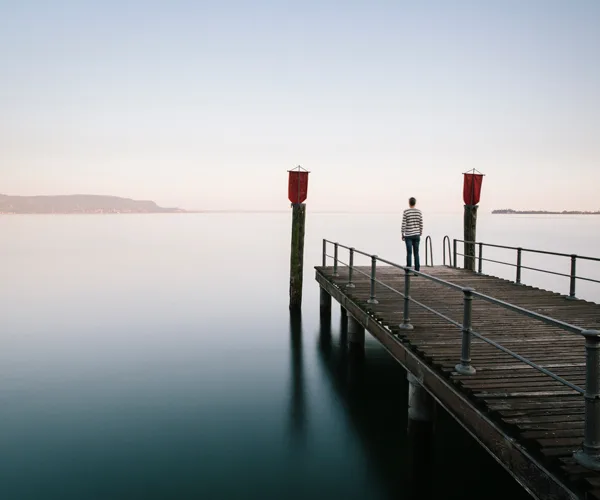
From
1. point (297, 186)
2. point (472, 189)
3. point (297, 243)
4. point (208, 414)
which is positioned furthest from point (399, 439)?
point (472, 189)

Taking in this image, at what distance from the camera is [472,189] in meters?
15.5

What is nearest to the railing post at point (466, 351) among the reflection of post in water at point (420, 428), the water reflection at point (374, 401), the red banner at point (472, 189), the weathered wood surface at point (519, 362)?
the weathered wood surface at point (519, 362)

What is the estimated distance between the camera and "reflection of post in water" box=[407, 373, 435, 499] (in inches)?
275

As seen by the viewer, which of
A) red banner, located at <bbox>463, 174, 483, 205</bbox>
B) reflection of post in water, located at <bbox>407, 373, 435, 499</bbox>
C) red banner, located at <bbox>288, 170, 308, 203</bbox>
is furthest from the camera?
red banner, located at <bbox>463, 174, 483, 205</bbox>

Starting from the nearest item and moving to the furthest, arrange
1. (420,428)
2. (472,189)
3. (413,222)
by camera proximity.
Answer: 1. (420,428)
2. (413,222)
3. (472,189)

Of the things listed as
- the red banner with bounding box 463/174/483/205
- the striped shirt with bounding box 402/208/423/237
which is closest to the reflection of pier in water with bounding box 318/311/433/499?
the striped shirt with bounding box 402/208/423/237

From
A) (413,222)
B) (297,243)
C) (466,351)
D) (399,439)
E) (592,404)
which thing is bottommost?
(399,439)

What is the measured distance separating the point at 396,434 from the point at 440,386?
9.85 feet

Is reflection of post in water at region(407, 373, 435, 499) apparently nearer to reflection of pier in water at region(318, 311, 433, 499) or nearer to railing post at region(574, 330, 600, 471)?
reflection of pier in water at region(318, 311, 433, 499)

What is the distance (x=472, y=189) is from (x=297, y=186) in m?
5.41

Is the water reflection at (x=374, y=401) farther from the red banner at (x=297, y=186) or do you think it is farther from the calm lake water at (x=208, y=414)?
the red banner at (x=297, y=186)

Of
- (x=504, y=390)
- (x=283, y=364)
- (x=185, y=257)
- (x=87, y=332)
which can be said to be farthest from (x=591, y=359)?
(x=185, y=257)

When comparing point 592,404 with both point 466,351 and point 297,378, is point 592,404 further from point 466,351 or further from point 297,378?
point 297,378

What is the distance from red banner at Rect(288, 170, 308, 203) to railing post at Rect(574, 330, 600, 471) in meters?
11.9
